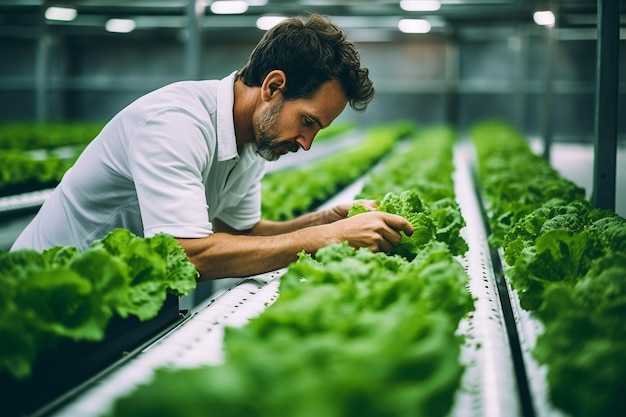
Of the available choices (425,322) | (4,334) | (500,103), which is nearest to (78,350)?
(4,334)

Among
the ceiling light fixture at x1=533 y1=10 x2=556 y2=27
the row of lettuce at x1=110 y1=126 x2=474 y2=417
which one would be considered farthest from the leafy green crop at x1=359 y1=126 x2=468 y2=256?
the ceiling light fixture at x1=533 y1=10 x2=556 y2=27

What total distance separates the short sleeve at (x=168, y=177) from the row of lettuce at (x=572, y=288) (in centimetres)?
110

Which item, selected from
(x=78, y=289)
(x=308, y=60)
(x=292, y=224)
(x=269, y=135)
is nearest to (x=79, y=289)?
(x=78, y=289)

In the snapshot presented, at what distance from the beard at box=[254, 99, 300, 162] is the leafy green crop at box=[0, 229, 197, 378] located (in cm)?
71

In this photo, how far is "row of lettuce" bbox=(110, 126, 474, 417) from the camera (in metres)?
1.11

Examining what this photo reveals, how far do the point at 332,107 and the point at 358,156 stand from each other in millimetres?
5727

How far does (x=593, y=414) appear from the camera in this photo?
1354 millimetres

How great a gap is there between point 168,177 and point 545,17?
545cm

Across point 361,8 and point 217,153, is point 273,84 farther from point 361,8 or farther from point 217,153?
point 361,8

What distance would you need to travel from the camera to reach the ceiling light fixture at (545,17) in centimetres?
651

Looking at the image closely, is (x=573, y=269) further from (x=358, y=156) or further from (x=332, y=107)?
(x=358, y=156)

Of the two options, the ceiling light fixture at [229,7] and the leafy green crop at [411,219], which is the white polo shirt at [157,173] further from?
the ceiling light fixture at [229,7]

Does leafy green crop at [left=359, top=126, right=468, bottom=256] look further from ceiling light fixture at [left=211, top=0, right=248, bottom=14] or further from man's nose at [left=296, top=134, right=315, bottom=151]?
ceiling light fixture at [left=211, top=0, right=248, bottom=14]

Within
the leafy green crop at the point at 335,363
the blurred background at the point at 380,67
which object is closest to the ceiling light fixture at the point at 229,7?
the leafy green crop at the point at 335,363
